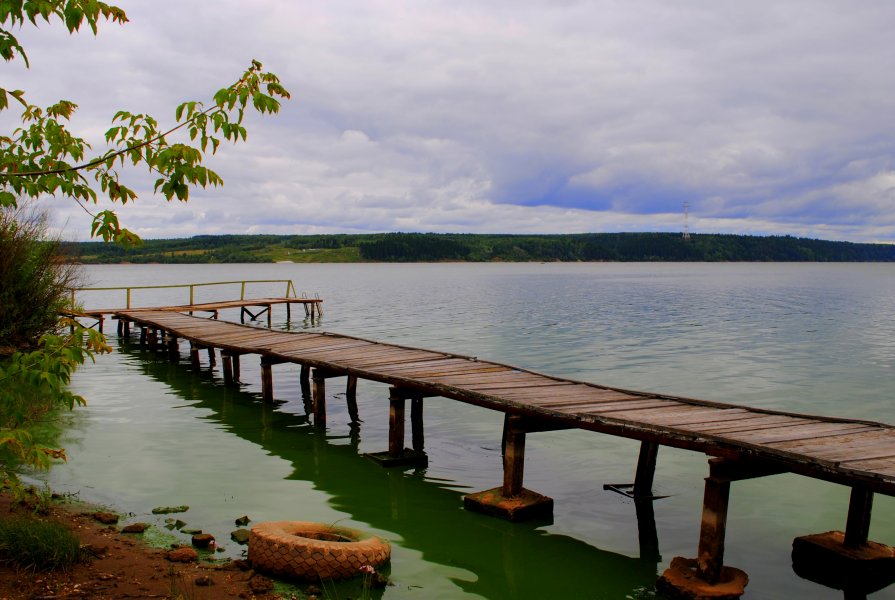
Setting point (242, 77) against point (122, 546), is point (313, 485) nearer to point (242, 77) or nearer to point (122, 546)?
point (122, 546)

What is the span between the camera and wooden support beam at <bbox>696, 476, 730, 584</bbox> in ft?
25.0

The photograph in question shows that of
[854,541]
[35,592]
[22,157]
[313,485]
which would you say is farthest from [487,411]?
[22,157]

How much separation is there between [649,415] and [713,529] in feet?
6.86

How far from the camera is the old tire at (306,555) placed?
777cm

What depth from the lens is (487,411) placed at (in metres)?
17.6

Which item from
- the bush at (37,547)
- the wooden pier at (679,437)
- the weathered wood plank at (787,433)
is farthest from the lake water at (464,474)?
the bush at (37,547)

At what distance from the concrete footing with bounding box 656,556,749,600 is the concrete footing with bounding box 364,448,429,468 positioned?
18.6ft

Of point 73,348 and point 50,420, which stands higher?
point 73,348

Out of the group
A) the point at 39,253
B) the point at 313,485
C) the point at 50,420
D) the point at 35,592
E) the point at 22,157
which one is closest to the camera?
the point at 22,157

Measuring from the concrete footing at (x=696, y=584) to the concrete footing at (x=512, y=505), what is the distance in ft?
7.74

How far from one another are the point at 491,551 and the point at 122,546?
4178 mm

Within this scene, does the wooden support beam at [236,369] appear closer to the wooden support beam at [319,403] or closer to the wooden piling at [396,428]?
the wooden support beam at [319,403]

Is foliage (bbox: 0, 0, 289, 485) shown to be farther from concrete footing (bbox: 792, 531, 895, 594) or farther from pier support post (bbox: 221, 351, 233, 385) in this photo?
pier support post (bbox: 221, 351, 233, 385)

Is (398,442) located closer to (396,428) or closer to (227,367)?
(396,428)
